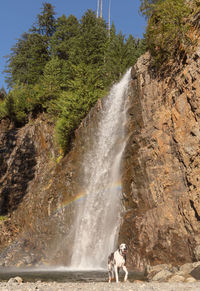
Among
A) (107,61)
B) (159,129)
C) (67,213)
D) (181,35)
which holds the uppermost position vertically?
(107,61)

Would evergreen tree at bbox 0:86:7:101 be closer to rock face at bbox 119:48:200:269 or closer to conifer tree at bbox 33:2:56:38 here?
conifer tree at bbox 33:2:56:38

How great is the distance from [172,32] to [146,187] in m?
8.99

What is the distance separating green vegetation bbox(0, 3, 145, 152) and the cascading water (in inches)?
160

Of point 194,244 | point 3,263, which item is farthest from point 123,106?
point 3,263

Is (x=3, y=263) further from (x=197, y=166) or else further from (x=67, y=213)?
(x=197, y=166)

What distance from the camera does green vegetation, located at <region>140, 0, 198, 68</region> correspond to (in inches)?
686

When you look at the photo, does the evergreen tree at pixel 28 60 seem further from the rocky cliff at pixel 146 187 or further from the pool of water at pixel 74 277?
the pool of water at pixel 74 277

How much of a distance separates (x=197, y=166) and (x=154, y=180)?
2.47m

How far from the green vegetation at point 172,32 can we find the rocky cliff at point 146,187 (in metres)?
0.88

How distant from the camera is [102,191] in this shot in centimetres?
1966

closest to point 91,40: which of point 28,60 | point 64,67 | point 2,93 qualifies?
point 64,67

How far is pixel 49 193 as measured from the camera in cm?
2403

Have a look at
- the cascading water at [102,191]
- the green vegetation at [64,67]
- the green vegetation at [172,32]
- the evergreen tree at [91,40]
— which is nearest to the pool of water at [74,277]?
the cascading water at [102,191]

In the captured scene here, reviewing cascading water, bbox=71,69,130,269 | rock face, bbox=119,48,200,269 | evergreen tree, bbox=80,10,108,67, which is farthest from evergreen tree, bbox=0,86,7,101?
rock face, bbox=119,48,200,269
